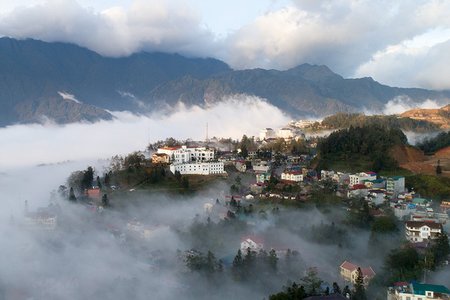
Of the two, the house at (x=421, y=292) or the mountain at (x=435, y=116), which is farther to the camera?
the mountain at (x=435, y=116)

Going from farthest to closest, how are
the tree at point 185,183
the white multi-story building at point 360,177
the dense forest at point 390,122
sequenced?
the dense forest at point 390,122 → the tree at point 185,183 → the white multi-story building at point 360,177

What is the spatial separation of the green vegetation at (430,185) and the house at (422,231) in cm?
750

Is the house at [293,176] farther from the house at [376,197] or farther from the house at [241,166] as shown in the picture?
the house at [376,197]

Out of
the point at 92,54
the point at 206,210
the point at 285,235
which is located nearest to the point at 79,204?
the point at 206,210

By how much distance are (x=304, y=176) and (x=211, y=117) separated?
10196cm

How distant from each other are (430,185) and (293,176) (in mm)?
9511

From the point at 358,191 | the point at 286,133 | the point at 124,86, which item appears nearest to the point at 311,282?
the point at 358,191

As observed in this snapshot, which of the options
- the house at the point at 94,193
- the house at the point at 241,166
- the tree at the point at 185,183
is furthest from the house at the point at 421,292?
the house at the point at 241,166

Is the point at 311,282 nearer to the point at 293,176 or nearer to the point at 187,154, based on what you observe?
the point at 293,176

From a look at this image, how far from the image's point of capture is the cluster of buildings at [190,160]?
43594 mm

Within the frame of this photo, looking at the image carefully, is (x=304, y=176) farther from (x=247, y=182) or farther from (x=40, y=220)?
(x=40, y=220)

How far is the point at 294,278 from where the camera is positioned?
84.6ft

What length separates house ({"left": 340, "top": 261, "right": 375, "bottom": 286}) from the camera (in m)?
23.9

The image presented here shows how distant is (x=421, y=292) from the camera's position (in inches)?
789
